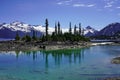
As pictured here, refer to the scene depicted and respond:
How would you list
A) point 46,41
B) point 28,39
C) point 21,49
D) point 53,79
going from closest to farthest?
point 53,79, point 21,49, point 46,41, point 28,39

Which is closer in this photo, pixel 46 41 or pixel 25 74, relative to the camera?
pixel 25 74

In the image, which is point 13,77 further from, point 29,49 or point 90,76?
point 29,49

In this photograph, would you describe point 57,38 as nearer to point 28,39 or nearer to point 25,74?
point 28,39

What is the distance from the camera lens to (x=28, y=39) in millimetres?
190000

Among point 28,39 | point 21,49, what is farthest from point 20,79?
point 28,39

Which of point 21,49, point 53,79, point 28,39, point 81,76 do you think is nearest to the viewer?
point 53,79

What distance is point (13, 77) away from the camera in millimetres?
52375

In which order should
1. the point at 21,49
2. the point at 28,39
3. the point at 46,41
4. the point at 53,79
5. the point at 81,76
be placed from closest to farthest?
the point at 53,79 < the point at 81,76 < the point at 21,49 < the point at 46,41 < the point at 28,39

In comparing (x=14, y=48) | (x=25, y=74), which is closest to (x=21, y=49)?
(x=14, y=48)

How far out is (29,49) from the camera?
130 m

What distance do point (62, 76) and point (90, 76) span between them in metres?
5.25

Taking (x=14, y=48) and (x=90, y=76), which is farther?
(x=14, y=48)

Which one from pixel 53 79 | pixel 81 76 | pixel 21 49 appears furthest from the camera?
pixel 21 49

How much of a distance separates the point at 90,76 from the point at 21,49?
262 feet
